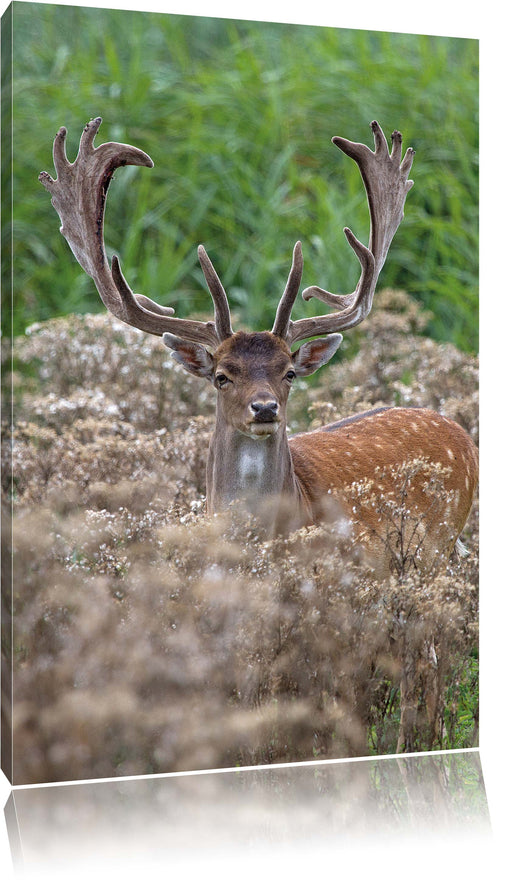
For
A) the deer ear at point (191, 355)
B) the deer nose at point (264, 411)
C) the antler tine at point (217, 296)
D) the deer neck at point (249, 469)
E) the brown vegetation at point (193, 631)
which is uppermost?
the antler tine at point (217, 296)

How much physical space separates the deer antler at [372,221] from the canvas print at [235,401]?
0.04ft

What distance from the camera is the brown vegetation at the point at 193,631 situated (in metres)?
5.80

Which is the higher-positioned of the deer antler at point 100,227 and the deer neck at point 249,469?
the deer antler at point 100,227

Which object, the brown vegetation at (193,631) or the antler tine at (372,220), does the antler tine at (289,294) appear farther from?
the brown vegetation at (193,631)

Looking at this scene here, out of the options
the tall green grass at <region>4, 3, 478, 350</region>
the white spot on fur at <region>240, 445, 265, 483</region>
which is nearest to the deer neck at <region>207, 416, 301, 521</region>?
the white spot on fur at <region>240, 445, 265, 483</region>

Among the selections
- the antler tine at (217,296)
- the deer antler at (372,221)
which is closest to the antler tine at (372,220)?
the deer antler at (372,221)

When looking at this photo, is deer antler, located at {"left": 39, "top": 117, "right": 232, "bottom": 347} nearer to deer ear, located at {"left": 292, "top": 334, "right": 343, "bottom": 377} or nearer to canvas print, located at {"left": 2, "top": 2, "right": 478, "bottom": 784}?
canvas print, located at {"left": 2, "top": 2, "right": 478, "bottom": 784}

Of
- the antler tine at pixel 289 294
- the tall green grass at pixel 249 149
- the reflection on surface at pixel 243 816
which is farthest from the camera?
the tall green grass at pixel 249 149

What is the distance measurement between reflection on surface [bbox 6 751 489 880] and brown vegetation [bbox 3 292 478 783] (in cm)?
14

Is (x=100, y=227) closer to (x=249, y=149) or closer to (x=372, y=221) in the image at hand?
(x=372, y=221)

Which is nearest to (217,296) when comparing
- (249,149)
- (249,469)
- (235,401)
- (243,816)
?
(235,401)

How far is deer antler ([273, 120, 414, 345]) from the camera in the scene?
6.21 m

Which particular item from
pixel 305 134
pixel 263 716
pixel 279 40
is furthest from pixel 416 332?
pixel 263 716

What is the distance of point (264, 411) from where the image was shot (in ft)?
18.9
